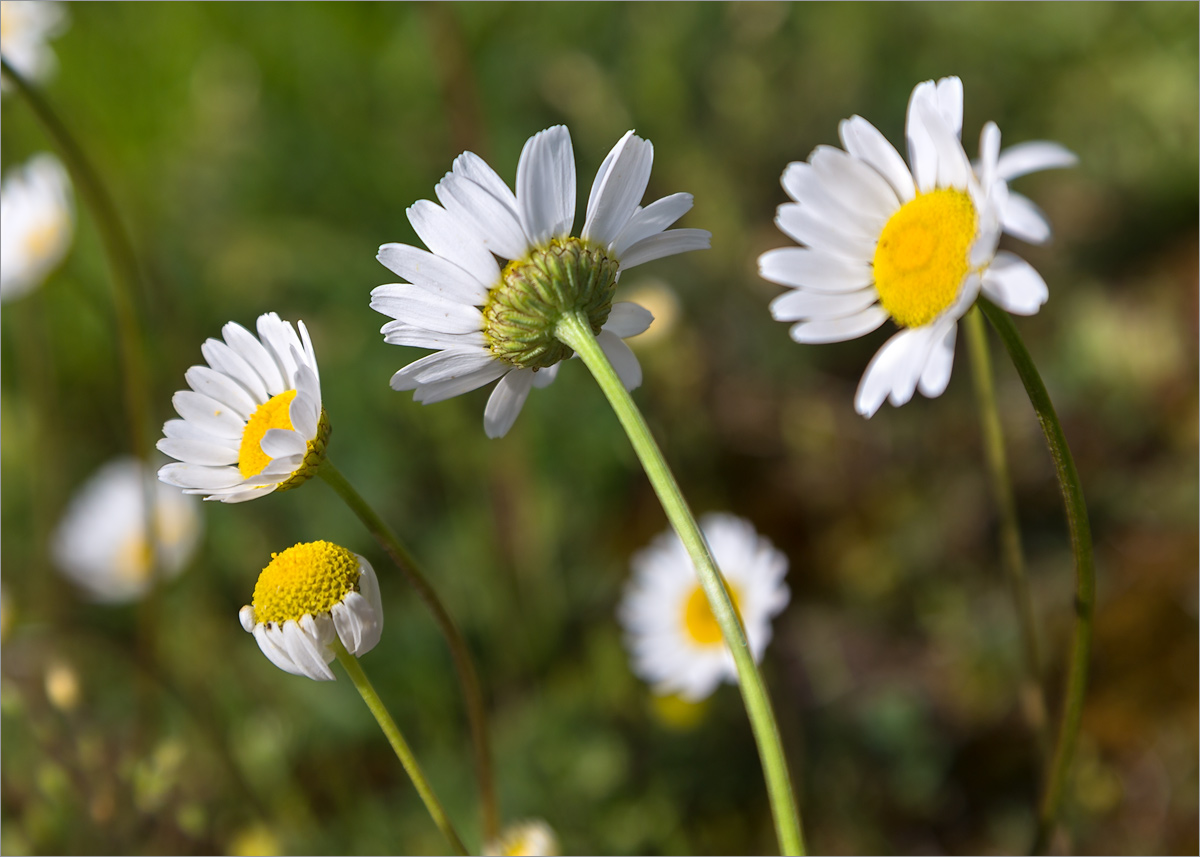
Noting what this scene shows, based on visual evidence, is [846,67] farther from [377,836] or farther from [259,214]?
[377,836]

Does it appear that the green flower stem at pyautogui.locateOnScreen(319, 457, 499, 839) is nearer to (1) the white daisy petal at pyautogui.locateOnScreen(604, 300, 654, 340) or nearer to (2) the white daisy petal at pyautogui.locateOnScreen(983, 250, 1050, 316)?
(1) the white daisy petal at pyautogui.locateOnScreen(604, 300, 654, 340)

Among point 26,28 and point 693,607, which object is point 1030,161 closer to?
point 693,607

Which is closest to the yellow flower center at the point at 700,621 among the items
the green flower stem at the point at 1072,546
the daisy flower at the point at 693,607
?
the daisy flower at the point at 693,607

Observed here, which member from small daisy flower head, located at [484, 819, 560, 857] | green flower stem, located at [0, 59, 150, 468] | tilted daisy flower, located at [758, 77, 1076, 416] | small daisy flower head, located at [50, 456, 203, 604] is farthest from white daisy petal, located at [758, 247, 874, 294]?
small daisy flower head, located at [50, 456, 203, 604]

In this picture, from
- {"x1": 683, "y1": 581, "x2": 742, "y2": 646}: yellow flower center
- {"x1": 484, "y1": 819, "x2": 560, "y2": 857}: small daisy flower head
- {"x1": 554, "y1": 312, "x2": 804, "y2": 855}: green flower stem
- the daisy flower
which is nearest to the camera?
{"x1": 554, "y1": 312, "x2": 804, "y2": 855}: green flower stem

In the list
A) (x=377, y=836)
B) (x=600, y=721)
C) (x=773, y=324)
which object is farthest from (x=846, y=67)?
(x=377, y=836)

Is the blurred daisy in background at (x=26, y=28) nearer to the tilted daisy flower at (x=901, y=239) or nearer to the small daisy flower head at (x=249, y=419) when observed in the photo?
the small daisy flower head at (x=249, y=419)
